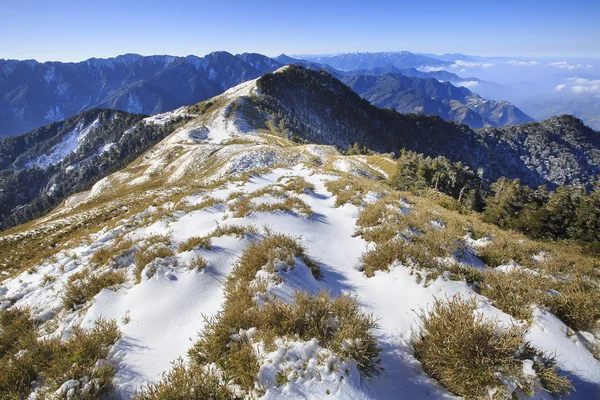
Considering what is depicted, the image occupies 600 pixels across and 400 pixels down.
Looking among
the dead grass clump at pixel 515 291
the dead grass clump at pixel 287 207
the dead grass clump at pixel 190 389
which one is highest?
the dead grass clump at pixel 515 291

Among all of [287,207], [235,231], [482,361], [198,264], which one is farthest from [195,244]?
[482,361]

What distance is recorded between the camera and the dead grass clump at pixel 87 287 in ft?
22.3

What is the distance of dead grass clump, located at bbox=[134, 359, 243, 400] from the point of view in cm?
366

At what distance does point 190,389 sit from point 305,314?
6.47ft

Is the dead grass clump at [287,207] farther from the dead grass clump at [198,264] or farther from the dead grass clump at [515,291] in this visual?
the dead grass clump at [515,291]

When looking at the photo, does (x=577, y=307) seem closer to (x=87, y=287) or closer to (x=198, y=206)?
(x=87, y=287)

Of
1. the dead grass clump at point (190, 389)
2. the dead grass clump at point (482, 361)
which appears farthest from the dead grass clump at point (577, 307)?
the dead grass clump at point (190, 389)

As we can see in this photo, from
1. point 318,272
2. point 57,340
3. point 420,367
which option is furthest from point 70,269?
point 420,367

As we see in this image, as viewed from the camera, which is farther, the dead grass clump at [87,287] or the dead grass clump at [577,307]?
the dead grass clump at [87,287]

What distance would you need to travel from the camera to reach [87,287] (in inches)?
277

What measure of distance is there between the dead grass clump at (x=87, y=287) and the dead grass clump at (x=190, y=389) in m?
4.16

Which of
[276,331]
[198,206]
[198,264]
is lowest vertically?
[198,206]

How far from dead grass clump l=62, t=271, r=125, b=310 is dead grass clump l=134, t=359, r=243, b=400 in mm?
4159

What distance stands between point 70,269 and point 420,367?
37.5 ft
